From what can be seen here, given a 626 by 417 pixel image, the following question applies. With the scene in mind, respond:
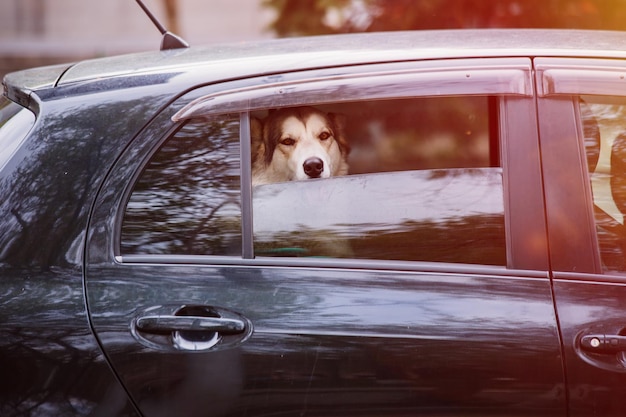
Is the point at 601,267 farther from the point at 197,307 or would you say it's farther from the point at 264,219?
the point at 197,307

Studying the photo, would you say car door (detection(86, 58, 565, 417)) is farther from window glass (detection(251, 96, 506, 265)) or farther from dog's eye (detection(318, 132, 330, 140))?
dog's eye (detection(318, 132, 330, 140))

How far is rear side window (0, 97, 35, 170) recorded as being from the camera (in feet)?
7.22

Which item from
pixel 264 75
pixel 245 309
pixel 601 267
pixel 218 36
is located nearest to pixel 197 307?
pixel 245 309

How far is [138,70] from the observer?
2396mm

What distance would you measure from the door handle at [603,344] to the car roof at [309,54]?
740 millimetres

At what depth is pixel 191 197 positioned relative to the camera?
87.9 inches

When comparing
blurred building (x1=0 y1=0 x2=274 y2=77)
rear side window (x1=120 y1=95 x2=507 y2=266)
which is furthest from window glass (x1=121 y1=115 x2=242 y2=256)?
blurred building (x1=0 y1=0 x2=274 y2=77)

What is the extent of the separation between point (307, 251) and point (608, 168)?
33.9 inches

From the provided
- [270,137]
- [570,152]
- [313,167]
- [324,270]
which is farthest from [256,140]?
[570,152]

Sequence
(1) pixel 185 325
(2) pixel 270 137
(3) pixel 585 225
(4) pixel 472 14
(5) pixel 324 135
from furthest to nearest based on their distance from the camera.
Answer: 1. (4) pixel 472 14
2. (5) pixel 324 135
3. (2) pixel 270 137
4. (3) pixel 585 225
5. (1) pixel 185 325

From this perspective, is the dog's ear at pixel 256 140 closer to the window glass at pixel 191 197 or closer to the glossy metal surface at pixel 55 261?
the window glass at pixel 191 197

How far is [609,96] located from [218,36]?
15.2 meters

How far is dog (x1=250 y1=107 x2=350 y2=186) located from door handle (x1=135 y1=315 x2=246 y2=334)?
0.51 meters

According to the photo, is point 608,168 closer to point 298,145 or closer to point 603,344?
point 603,344
